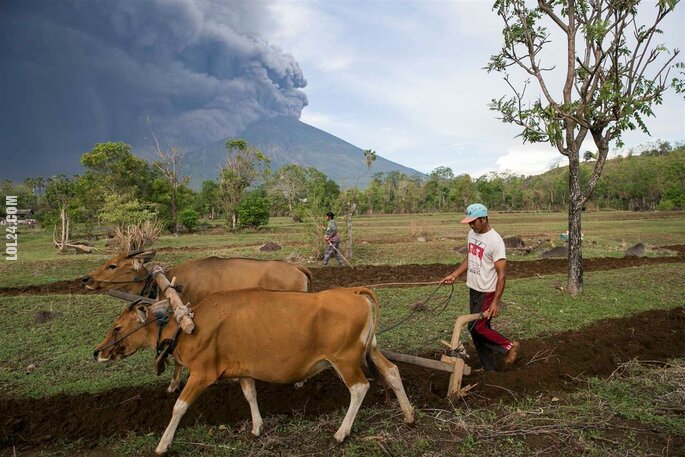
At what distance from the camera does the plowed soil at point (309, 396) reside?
4930mm

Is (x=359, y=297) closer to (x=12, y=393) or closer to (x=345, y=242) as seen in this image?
(x=12, y=393)

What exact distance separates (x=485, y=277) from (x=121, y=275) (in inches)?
191

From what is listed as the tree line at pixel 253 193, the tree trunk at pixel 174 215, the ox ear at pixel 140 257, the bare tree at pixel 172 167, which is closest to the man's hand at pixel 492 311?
the ox ear at pixel 140 257

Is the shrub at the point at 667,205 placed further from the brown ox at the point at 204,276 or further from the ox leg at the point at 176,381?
the ox leg at the point at 176,381

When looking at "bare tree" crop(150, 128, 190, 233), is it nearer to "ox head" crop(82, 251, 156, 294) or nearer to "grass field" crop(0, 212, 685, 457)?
"grass field" crop(0, 212, 685, 457)

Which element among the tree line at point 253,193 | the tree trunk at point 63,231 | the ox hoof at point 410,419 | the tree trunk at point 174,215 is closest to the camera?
the ox hoof at point 410,419

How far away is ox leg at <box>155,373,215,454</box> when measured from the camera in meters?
4.20

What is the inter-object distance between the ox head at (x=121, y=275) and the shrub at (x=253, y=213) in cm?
3342

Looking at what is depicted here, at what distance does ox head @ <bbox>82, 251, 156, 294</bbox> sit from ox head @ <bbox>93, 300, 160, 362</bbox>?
1.74 meters

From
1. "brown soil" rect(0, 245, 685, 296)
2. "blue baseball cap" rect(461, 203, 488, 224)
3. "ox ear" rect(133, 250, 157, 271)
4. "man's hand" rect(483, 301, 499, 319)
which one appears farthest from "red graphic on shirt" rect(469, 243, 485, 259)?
"brown soil" rect(0, 245, 685, 296)

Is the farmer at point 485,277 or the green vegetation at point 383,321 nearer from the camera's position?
the farmer at point 485,277

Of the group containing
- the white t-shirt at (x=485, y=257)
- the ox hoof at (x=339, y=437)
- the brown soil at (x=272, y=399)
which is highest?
the white t-shirt at (x=485, y=257)

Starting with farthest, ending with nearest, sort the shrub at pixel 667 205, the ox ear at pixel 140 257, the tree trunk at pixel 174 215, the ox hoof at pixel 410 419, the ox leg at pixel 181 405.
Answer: the shrub at pixel 667 205 → the tree trunk at pixel 174 215 → the ox ear at pixel 140 257 → the ox hoof at pixel 410 419 → the ox leg at pixel 181 405

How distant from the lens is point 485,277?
18.7 ft
